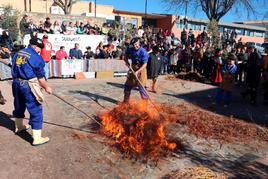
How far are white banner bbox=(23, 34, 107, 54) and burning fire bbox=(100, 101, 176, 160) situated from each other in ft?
33.0

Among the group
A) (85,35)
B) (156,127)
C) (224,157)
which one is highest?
(85,35)

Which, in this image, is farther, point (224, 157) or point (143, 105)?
point (143, 105)

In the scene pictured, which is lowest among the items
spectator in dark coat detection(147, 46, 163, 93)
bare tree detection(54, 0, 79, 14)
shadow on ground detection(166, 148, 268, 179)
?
shadow on ground detection(166, 148, 268, 179)

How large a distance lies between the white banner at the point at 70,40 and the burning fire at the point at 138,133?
1006cm

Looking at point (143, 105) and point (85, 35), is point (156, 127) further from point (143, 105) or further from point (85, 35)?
point (85, 35)

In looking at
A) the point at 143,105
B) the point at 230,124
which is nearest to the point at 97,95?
the point at 143,105

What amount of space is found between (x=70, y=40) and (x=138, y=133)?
11674 millimetres

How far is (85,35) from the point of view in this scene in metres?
18.0

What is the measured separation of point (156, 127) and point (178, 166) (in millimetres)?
1083

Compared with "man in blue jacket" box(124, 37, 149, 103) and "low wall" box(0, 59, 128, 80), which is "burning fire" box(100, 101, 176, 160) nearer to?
"man in blue jacket" box(124, 37, 149, 103)

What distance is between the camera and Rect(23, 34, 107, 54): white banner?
17000 mm

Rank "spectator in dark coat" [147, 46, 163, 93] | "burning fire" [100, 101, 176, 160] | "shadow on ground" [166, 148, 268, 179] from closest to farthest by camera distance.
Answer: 1. "shadow on ground" [166, 148, 268, 179]
2. "burning fire" [100, 101, 176, 160]
3. "spectator in dark coat" [147, 46, 163, 93]

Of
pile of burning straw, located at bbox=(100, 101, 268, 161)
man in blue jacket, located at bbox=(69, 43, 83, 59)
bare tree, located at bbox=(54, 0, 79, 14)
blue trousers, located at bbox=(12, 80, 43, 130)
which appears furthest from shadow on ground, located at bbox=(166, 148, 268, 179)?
bare tree, located at bbox=(54, 0, 79, 14)

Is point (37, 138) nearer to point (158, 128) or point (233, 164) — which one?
point (158, 128)
